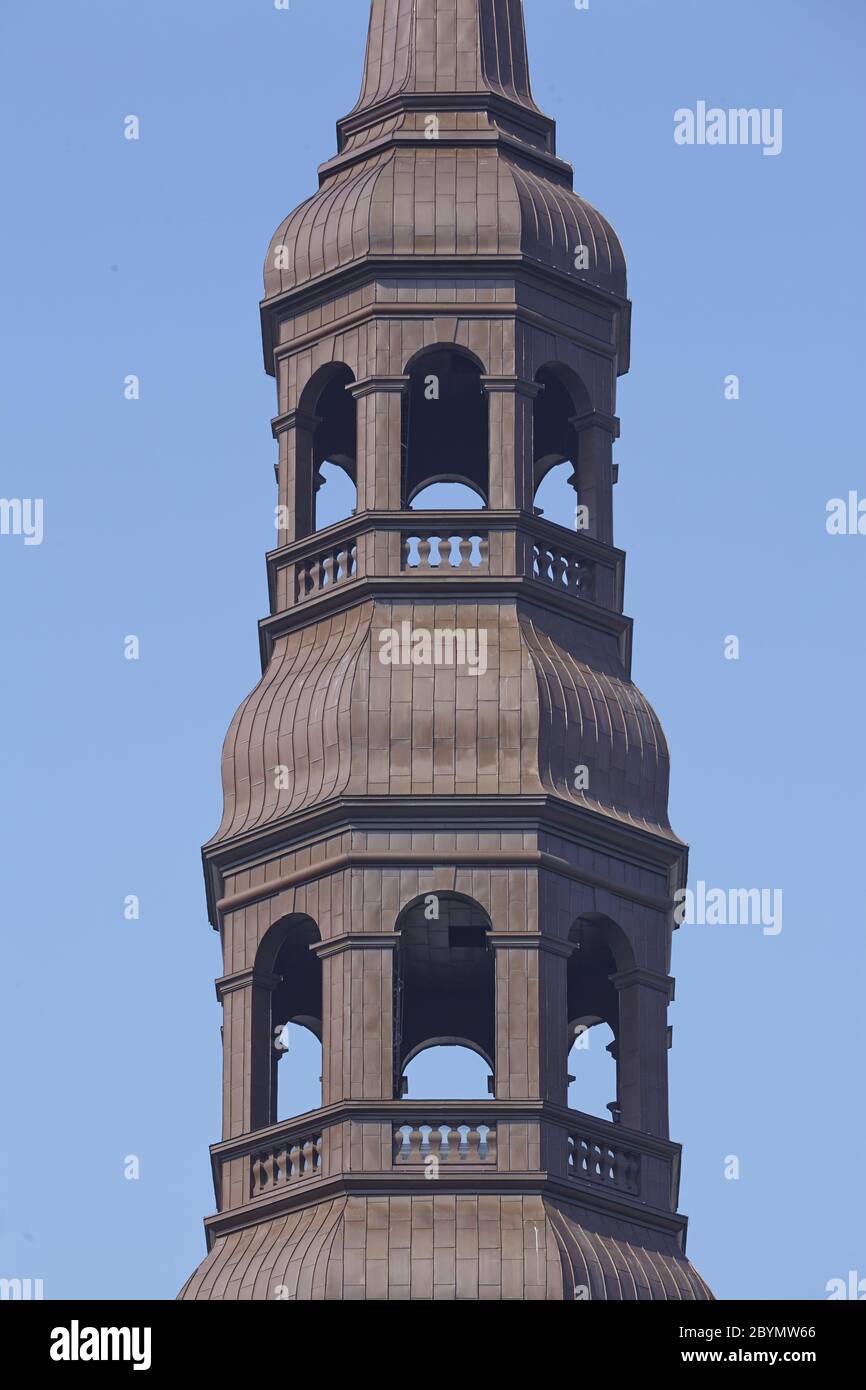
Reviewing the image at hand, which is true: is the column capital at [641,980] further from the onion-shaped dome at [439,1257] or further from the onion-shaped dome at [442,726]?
the onion-shaped dome at [439,1257]

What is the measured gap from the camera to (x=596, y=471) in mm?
70938

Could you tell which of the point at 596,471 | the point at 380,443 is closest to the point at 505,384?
the point at 380,443

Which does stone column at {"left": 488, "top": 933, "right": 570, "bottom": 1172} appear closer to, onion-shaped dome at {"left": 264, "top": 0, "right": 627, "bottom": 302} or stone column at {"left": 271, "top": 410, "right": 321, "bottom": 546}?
→ stone column at {"left": 271, "top": 410, "right": 321, "bottom": 546}

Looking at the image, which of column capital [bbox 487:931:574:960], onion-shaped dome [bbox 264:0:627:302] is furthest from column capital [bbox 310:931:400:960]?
onion-shaped dome [bbox 264:0:627:302]

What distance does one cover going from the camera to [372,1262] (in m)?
63.3

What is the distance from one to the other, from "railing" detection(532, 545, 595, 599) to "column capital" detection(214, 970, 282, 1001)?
6.02 meters

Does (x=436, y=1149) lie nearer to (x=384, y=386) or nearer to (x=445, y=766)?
(x=445, y=766)

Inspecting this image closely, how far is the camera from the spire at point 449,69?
7294cm

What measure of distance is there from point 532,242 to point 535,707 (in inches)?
284

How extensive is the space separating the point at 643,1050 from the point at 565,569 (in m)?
6.42

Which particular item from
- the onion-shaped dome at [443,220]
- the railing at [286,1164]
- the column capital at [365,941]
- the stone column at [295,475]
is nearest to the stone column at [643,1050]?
the column capital at [365,941]
